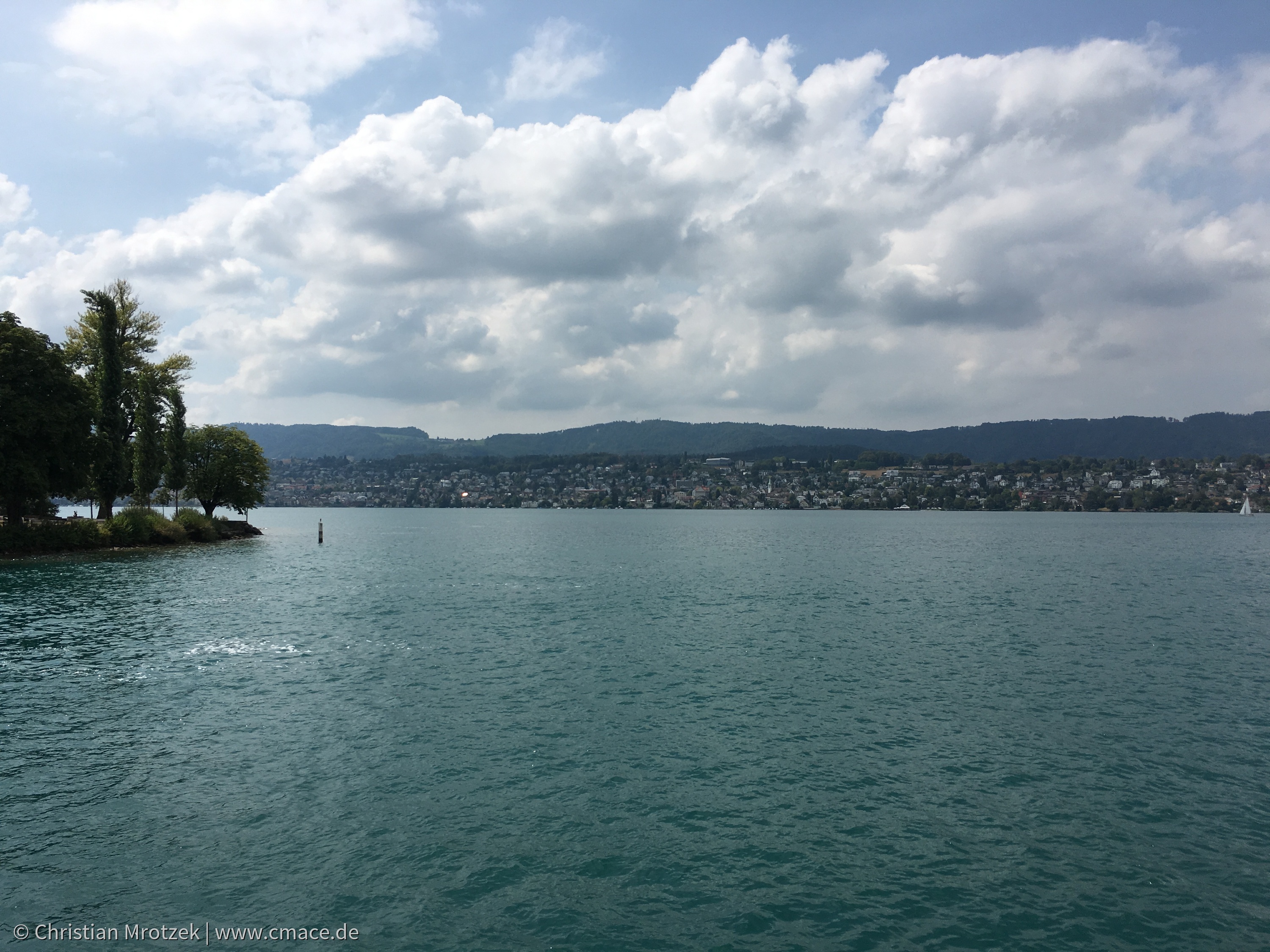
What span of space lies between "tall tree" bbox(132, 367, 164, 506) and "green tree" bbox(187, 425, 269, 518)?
651 inches

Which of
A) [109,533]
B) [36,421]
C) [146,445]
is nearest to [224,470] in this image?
[146,445]

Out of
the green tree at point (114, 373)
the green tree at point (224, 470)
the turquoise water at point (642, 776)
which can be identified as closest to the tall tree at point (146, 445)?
the green tree at point (114, 373)

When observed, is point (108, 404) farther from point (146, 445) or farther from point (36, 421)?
point (36, 421)

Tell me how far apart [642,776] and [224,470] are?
10363cm

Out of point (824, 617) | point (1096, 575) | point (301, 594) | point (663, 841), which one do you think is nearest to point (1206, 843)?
point (663, 841)

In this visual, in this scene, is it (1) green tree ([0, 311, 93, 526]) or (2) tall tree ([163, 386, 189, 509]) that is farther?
(2) tall tree ([163, 386, 189, 509])

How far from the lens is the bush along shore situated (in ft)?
218

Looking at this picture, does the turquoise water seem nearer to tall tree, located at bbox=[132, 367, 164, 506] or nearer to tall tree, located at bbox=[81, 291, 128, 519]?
tall tree, located at bbox=[81, 291, 128, 519]

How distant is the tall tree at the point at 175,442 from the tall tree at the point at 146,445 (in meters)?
2.63

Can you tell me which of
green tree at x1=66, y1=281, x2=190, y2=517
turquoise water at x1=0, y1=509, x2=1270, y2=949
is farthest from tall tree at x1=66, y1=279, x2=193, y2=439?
turquoise water at x1=0, y1=509, x2=1270, y2=949

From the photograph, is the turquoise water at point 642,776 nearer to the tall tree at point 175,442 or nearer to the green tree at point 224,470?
the tall tree at point 175,442

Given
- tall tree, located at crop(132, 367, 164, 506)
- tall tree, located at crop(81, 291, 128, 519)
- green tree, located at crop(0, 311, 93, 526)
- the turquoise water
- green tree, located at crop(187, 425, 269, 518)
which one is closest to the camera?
the turquoise water

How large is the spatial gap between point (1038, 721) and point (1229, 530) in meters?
177

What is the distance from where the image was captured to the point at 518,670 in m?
30.5
